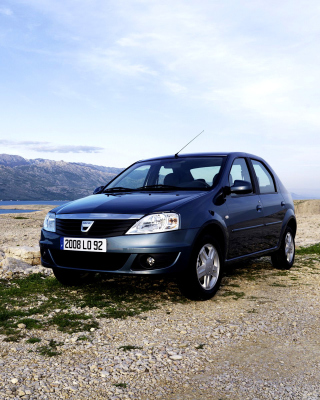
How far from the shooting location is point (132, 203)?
4590mm

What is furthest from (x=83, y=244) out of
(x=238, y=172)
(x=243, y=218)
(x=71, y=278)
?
(x=238, y=172)

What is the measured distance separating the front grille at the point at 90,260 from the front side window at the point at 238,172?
6.23ft

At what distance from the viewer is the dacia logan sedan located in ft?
13.9

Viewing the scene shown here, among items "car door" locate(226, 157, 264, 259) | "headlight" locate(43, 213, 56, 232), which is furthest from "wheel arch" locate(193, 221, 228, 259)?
"headlight" locate(43, 213, 56, 232)

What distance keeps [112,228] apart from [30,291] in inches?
67.2

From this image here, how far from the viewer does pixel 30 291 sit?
5.24m

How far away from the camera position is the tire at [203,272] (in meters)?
4.43

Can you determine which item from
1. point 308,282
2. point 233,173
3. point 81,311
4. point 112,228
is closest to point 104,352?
point 81,311

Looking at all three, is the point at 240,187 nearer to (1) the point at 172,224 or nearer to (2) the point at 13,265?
(1) the point at 172,224

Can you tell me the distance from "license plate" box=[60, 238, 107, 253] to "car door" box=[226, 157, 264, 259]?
1.62 meters

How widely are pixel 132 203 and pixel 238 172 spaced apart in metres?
1.89

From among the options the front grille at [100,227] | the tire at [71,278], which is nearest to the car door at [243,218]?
the front grille at [100,227]

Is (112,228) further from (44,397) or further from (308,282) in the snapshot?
Result: (308,282)

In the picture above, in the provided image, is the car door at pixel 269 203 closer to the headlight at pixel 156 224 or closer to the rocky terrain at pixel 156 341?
the rocky terrain at pixel 156 341
